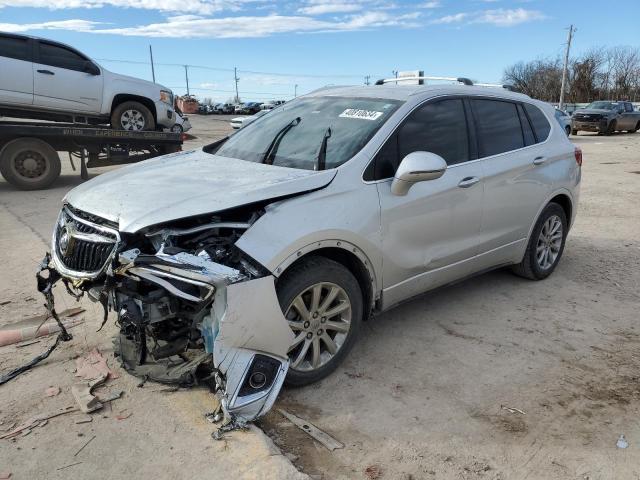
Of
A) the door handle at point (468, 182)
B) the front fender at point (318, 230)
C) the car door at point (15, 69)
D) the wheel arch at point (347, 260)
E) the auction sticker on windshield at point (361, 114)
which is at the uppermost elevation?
the car door at point (15, 69)

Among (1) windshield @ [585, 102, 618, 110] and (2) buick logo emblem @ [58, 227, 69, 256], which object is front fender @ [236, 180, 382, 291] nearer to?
(2) buick logo emblem @ [58, 227, 69, 256]

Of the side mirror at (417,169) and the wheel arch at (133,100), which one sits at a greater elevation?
the wheel arch at (133,100)

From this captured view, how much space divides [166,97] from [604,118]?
78.7 ft

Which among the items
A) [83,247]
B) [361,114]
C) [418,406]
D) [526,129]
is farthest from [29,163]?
[418,406]

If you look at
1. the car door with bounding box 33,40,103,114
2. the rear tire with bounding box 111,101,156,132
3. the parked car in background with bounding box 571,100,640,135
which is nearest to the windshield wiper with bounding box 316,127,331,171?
the rear tire with bounding box 111,101,156,132

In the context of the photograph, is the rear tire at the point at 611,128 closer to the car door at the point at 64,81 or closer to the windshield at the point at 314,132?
the car door at the point at 64,81

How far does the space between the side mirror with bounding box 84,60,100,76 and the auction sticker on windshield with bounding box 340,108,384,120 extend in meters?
8.40

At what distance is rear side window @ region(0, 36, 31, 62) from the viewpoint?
9.60 metres

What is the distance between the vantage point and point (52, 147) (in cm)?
998

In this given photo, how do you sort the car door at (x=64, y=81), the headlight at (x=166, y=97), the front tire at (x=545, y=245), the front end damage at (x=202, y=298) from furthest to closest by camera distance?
the headlight at (x=166, y=97)
the car door at (x=64, y=81)
the front tire at (x=545, y=245)
the front end damage at (x=202, y=298)

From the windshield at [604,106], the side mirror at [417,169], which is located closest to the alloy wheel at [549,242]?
the side mirror at [417,169]

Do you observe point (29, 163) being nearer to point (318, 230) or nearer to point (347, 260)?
point (347, 260)

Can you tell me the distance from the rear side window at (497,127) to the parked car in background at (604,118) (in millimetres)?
25783

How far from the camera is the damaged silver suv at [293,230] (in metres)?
2.84
